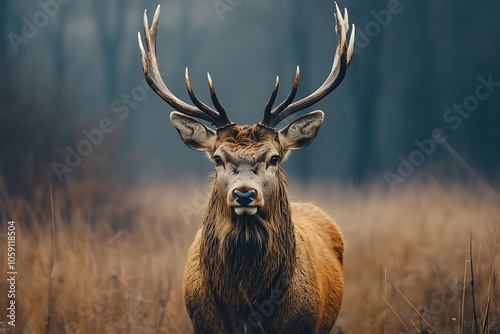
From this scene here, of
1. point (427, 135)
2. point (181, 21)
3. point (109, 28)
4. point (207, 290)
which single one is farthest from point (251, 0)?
point (207, 290)

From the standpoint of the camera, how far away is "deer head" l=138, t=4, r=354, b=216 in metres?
4.49

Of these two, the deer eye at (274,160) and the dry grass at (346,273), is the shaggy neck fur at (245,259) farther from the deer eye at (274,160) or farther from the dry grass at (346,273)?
the dry grass at (346,273)

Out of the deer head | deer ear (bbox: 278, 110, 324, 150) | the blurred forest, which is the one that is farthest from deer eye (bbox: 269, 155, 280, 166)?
the blurred forest

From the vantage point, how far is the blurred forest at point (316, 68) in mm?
20000

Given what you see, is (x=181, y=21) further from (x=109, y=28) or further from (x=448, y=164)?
(x=448, y=164)

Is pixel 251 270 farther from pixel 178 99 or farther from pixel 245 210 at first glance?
pixel 178 99

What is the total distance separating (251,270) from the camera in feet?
15.5

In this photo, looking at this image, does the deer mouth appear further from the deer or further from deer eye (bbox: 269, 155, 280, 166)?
deer eye (bbox: 269, 155, 280, 166)

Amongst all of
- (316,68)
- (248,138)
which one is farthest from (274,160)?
(316,68)

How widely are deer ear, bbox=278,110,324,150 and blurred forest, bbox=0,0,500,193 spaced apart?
10.0 m

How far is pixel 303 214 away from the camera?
21.1ft

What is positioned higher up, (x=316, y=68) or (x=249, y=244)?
(x=316, y=68)

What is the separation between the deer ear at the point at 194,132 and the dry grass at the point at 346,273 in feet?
3.34

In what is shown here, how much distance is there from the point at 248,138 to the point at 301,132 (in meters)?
0.53
